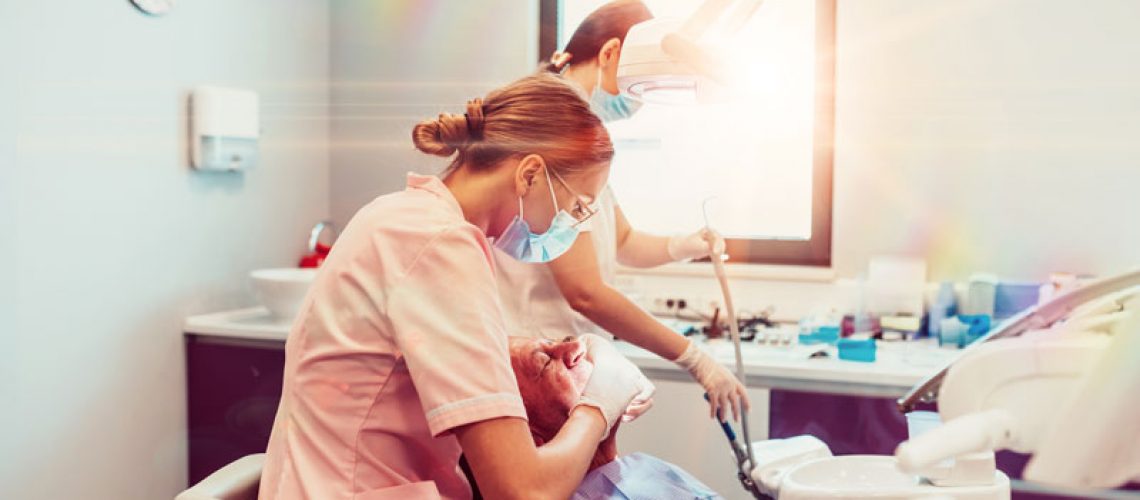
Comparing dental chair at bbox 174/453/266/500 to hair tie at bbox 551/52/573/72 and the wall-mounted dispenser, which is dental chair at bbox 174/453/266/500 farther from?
the wall-mounted dispenser

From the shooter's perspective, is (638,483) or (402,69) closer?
(638,483)

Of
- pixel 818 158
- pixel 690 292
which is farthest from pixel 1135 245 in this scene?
pixel 690 292

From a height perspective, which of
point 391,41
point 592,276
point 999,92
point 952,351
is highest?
point 391,41

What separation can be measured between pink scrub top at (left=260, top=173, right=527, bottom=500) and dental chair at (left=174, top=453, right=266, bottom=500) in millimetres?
91

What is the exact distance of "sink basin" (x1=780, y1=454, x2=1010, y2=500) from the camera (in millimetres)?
958

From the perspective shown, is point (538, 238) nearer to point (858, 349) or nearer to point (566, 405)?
point (566, 405)

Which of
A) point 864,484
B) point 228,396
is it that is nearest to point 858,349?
point 864,484

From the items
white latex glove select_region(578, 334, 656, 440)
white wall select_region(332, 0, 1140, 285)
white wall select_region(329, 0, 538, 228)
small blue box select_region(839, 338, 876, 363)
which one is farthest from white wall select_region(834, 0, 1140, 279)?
white latex glove select_region(578, 334, 656, 440)

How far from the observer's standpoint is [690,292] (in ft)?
8.57

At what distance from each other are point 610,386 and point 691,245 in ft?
2.72

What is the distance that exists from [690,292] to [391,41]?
1.20m

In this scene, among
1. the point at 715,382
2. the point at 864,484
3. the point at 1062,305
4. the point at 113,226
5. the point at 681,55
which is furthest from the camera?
the point at 113,226

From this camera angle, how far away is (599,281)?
5.72ft

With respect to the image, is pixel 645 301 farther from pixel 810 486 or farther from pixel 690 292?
pixel 810 486
